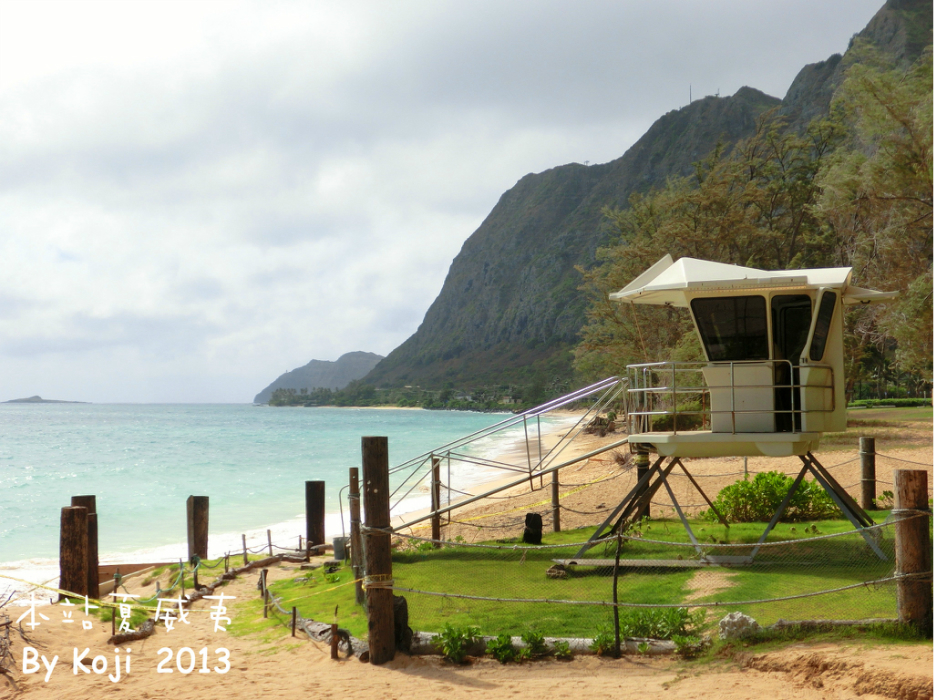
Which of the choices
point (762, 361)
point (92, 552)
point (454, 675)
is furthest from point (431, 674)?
point (92, 552)

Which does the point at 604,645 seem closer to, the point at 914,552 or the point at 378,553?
the point at 378,553

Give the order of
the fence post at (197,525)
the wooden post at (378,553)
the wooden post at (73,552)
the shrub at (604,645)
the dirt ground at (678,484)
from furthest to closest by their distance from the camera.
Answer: the dirt ground at (678,484) → the fence post at (197,525) → the wooden post at (73,552) → the wooden post at (378,553) → the shrub at (604,645)

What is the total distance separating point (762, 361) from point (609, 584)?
3.84 meters

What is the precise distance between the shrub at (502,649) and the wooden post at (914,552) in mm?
3581

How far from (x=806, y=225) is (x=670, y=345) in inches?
408

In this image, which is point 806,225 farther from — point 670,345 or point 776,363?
point 776,363

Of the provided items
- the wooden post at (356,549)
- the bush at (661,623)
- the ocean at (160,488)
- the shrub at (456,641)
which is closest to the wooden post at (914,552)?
the bush at (661,623)

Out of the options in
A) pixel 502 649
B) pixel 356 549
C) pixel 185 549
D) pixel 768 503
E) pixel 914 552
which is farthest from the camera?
pixel 185 549

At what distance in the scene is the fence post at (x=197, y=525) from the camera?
50.9ft

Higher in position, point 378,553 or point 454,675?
point 378,553

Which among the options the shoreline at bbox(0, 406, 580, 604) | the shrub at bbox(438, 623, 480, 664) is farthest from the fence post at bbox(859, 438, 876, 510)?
the shoreline at bbox(0, 406, 580, 604)

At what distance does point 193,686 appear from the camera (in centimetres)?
755

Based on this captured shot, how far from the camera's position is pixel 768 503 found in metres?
13.2

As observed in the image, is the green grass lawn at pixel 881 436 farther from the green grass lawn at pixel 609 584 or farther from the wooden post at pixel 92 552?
the wooden post at pixel 92 552
